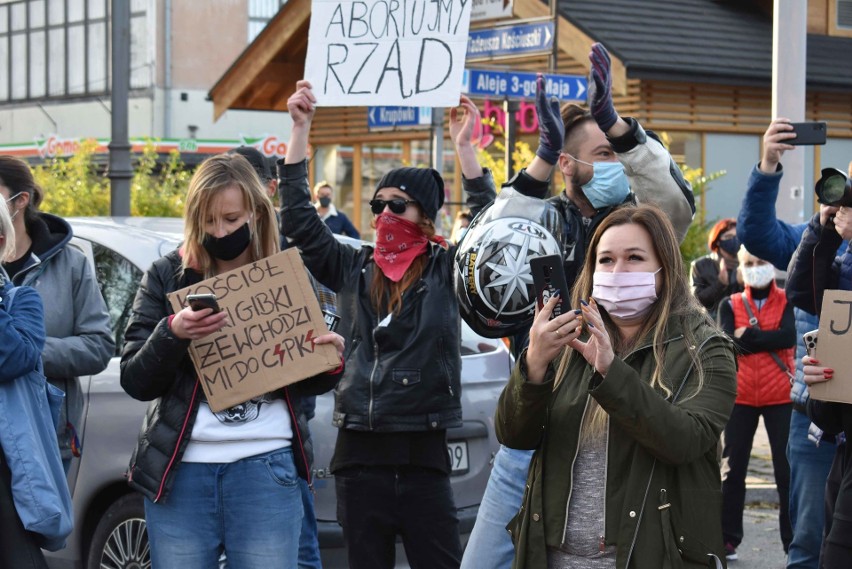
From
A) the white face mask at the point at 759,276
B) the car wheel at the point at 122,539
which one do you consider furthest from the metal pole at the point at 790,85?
the car wheel at the point at 122,539

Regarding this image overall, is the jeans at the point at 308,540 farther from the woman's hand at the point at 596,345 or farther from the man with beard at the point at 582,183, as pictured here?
the woman's hand at the point at 596,345

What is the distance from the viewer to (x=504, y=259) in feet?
13.1

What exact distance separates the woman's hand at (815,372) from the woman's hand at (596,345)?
1.28m

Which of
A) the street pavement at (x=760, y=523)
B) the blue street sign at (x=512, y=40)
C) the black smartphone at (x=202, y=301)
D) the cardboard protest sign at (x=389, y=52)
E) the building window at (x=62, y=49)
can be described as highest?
the building window at (x=62, y=49)

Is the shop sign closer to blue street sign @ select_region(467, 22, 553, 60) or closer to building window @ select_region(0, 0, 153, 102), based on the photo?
blue street sign @ select_region(467, 22, 553, 60)

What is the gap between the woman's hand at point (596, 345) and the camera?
321 centimetres

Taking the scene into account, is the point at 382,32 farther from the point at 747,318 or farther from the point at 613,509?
the point at 747,318

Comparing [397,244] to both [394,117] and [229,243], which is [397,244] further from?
[394,117]

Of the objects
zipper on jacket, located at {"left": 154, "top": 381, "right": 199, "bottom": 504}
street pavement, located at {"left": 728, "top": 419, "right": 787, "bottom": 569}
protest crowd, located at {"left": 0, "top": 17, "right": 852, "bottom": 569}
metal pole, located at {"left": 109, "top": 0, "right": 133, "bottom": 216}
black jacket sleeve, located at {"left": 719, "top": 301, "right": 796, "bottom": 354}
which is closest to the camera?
protest crowd, located at {"left": 0, "top": 17, "right": 852, "bottom": 569}

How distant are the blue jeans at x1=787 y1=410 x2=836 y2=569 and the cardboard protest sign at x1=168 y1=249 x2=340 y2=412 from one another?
2.30 meters

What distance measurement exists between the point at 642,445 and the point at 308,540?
2.48 m

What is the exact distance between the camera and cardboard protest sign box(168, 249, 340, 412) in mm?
4086

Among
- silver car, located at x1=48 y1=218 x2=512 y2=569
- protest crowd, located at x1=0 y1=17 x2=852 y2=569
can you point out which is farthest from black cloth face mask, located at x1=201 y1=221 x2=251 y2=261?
silver car, located at x1=48 y1=218 x2=512 y2=569

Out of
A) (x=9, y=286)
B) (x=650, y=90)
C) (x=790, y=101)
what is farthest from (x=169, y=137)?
(x=9, y=286)
